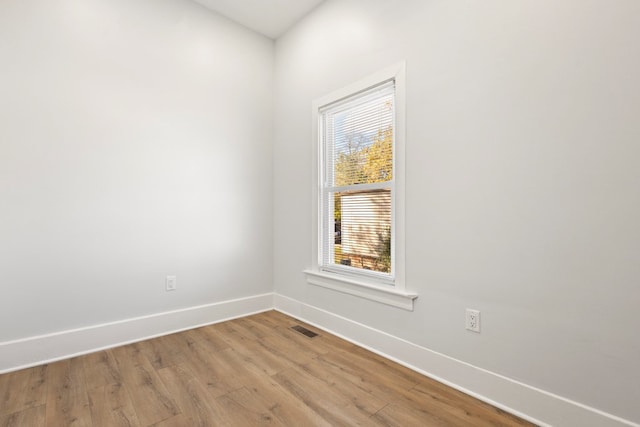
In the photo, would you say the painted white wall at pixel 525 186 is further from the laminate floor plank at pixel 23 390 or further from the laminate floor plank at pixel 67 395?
the laminate floor plank at pixel 23 390

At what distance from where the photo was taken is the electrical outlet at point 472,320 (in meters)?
1.79

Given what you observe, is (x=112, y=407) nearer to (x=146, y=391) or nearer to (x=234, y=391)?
(x=146, y=391)

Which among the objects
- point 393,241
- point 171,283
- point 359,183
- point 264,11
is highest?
point 264,11

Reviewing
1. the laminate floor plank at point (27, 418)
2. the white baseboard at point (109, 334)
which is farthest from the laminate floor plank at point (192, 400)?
the white baseboard at point (109, 334)

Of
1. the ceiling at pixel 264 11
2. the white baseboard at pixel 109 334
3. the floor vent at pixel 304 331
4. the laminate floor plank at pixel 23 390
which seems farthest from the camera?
the ceiling at pixel 264 11

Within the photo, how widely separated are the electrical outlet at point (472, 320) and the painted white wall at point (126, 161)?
215 centimetres

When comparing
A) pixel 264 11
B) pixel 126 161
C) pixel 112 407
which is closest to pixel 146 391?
pixel 112 407

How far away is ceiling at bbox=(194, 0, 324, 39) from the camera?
2.88m

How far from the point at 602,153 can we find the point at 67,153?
325cm

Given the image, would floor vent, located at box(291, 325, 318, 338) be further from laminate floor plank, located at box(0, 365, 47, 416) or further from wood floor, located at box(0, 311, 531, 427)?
laminate floor plank, located at box(0, 365, 47, 416)

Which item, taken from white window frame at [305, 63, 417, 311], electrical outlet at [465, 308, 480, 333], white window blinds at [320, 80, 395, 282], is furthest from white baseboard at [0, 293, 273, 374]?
electrical outlet at [465, 308, 480, 333]

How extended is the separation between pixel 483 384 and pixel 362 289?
987mm

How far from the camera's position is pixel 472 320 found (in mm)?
1809

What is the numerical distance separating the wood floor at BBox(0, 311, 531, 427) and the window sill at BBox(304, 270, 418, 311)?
0.41 meters
